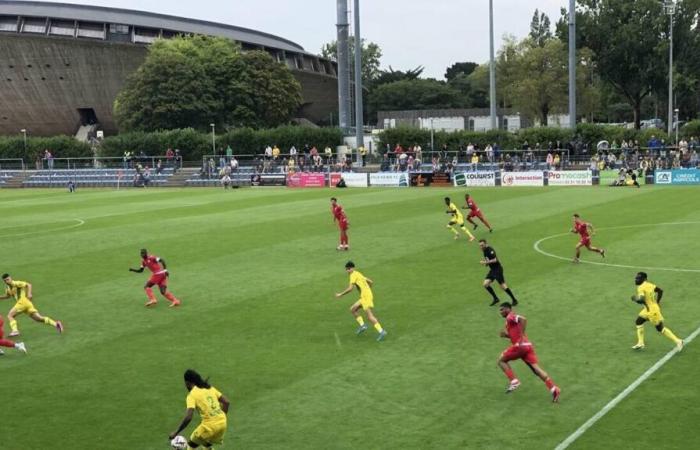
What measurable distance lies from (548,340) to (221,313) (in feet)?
26.7

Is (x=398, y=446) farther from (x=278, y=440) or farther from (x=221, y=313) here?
(x=221, y=313)

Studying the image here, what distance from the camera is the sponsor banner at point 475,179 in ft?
205

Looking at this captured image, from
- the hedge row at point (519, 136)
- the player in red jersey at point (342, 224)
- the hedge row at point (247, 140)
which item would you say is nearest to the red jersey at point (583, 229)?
the player in red jersey at point (342, 224)

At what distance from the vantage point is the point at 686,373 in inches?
597

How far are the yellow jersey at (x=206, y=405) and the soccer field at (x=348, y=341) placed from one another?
5.09 feet

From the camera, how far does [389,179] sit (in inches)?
2576

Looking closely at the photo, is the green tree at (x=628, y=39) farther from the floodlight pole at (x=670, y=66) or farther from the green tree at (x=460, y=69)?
the green tree at (x=460, y=69)

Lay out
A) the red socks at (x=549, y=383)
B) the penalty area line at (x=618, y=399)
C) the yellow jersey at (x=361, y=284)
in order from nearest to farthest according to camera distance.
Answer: the penalty area line at (x=618, y=399) → the red socks at (x=549, y=383) → the yellow jersey at (x=361, y=284)

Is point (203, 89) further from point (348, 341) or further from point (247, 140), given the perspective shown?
point (348, 341)

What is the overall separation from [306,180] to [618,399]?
55.1 m

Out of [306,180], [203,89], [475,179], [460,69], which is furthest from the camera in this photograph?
[460,69]

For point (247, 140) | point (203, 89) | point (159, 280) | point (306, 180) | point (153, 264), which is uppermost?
point (203, 89)

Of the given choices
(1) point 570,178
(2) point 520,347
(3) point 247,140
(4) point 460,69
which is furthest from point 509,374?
(4) point 460,69

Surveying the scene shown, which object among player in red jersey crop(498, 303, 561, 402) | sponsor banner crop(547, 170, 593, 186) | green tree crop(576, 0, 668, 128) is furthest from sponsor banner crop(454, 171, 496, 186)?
player in red jersey crop(498, 303, 561, 402)
